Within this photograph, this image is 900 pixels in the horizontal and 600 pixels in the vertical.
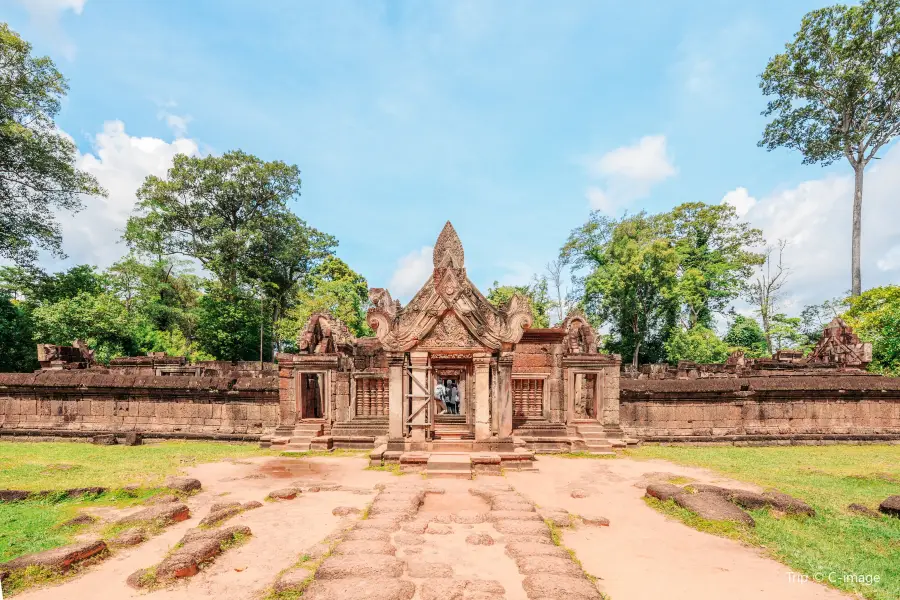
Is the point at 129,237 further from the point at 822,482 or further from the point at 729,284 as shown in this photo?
the point at 729,284

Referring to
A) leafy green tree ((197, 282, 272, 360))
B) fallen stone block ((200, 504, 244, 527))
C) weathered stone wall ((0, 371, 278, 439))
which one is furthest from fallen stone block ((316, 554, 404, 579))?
leafy green tree ((197, 282, 272, 360))

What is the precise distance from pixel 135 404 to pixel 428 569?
41.8 ft

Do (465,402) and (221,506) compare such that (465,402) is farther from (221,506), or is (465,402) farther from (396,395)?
(221,506)

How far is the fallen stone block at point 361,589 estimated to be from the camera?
3516mm

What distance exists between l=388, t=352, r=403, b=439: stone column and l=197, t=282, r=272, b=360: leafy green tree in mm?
27487

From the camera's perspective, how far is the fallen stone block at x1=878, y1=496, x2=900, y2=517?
Result: 5.63 m

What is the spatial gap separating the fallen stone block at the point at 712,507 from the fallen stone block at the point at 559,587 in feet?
9.10

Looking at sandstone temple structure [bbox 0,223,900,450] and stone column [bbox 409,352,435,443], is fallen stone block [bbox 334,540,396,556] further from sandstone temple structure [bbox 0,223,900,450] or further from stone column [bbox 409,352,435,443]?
sandstone temple structure [bbox 0,223,900,450]

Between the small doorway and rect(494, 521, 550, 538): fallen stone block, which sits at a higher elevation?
the small doorway

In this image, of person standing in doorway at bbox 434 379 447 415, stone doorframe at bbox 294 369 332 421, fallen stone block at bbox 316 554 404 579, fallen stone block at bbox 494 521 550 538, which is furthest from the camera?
person standing in doorway at bbox 434 379 447 415

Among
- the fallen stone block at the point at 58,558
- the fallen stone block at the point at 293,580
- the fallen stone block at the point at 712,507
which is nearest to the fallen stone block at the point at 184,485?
the fallen stone block at the point at 58,558

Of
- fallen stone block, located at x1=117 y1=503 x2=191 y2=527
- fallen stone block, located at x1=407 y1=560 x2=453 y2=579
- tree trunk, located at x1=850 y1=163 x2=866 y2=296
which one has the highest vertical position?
tree trunk, located at x1=850 y1=163 x2=866 y2=296

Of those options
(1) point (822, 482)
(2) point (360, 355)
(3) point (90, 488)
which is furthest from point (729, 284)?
(3) point (90, 488)

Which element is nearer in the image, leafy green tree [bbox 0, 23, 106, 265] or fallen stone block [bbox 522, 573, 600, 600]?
fallen stone block [bbox 522, 573, 600, 600]
